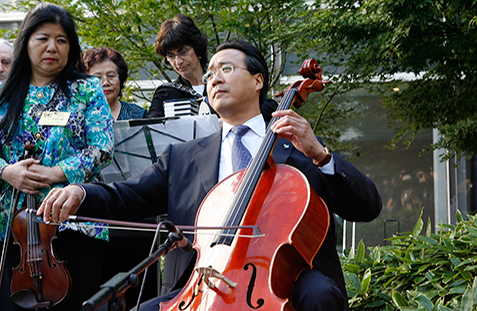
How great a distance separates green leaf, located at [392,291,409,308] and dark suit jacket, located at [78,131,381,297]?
27.4 inches

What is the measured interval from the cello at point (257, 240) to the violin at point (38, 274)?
667 millimetres

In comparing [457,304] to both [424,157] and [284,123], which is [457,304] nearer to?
[284,123]

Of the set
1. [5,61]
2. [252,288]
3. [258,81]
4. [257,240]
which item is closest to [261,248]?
[257,240]

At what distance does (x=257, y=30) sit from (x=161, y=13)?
3.95ft

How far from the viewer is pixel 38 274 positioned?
222 centimetres

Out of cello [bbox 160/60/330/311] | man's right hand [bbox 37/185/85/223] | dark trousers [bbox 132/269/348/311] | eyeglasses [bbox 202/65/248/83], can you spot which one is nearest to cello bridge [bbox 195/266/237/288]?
cello [bbox 160/60/330/311]

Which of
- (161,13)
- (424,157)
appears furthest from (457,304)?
(424,157)

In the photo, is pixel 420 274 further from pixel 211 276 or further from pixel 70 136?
pixel 70 136

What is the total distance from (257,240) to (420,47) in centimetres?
456

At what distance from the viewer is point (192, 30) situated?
3.71m

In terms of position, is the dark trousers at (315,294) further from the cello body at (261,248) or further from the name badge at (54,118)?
the name badge at (54,118)

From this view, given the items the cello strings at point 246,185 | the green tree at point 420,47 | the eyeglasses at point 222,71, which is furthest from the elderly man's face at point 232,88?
the green tree at point 420,47

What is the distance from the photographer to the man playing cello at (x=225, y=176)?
6.39 feet

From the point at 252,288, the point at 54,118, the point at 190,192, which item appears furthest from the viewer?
the point at 54,118
